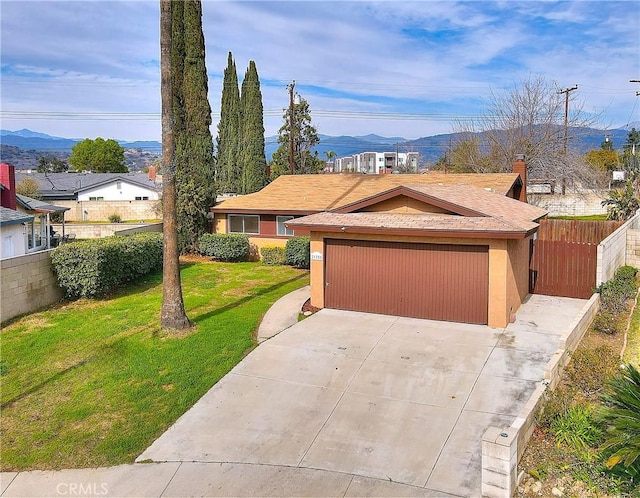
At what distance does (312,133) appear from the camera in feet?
171

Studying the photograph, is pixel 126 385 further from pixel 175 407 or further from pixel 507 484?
pixel 507 484

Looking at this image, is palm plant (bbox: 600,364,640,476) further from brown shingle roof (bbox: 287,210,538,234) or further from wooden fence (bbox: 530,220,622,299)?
wooden fence (bbox: 530,220,622,299)

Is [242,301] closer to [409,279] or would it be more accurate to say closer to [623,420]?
[409,279]

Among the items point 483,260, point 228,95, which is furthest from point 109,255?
point 228,95

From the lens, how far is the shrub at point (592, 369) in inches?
309

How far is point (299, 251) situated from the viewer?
67.3ft

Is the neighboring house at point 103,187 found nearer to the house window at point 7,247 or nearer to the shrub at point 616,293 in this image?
the house window at point 7,247

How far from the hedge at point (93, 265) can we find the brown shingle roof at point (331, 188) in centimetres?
725

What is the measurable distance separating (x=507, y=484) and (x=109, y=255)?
13.2m

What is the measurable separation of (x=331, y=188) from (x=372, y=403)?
676 inches

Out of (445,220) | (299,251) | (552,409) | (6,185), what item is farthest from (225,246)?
(552,409)


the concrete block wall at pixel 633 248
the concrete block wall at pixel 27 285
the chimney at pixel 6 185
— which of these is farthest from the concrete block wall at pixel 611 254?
the chimney at pixel 6 185

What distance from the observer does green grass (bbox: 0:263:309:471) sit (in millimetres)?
7340

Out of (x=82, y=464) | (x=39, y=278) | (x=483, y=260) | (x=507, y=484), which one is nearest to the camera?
(x=507, y=484)
